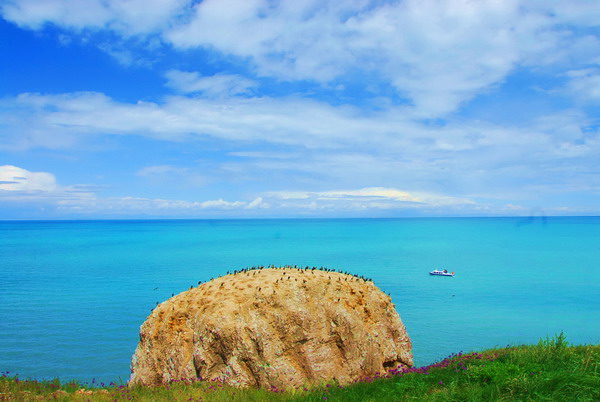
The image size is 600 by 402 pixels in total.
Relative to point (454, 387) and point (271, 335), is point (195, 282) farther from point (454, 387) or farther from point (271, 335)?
point (454, 387)

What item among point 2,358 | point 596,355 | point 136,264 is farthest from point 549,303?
point 136,264

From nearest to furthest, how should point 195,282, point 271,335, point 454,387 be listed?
point 454,387
point 271,335
point 195,282

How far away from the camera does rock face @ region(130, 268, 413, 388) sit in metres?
14.7

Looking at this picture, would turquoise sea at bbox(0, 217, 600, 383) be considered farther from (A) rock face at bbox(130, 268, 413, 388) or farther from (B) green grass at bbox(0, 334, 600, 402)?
(B) green grass at bbox(0, 334, 600, 402)

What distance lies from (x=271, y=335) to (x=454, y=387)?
6.41 meters

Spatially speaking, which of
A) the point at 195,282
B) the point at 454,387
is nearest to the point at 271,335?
the point at 454,387

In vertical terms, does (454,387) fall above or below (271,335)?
below

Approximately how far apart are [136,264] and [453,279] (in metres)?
61.9

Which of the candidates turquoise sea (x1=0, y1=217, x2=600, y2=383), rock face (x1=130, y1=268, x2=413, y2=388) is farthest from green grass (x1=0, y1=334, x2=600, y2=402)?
turquoise sea (x1=0, y1=217, x2=600, y2=383)

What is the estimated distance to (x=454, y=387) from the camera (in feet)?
36.4

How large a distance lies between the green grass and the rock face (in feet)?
3.14

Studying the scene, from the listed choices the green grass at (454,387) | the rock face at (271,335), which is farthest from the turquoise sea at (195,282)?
the green grass at (454,387)

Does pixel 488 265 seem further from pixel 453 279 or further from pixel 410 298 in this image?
pixel 410 298

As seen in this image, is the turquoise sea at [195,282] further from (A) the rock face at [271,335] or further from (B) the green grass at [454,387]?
(B) the green grass at [454,387]
